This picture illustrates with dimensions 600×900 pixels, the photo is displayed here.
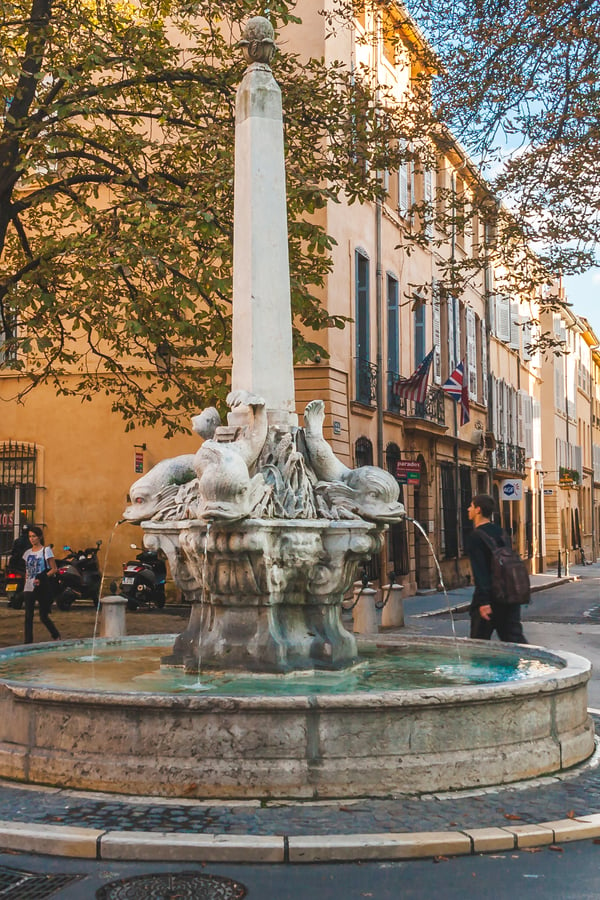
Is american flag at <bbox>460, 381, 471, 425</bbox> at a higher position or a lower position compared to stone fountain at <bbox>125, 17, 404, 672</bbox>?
higher

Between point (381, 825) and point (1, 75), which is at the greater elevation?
point (1, 75)

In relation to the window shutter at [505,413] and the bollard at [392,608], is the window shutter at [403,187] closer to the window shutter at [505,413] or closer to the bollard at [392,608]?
the window shutter at [505,413]

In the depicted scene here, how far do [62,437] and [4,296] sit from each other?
9.27 meters

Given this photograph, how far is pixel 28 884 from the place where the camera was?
4.64 meters

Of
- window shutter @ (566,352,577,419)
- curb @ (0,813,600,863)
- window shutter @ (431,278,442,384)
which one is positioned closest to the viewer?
curb @ (0,813,600,863)

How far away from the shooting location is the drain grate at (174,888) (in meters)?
4.47

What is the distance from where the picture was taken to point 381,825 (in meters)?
5.32

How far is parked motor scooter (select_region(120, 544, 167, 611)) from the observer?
2059 centimetres

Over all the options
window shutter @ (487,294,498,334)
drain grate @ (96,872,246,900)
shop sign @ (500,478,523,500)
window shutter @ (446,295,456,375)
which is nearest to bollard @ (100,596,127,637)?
drain grate @ (96,872,246,900)

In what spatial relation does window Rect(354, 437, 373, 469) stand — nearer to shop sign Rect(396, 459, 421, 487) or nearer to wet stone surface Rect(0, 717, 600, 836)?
shop sign Rect(396, 459, 421, 487)

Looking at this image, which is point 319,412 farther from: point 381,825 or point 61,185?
point 61,185

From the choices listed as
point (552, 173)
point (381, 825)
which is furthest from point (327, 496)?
point (552, 173)

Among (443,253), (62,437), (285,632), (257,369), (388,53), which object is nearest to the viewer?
(285,632)

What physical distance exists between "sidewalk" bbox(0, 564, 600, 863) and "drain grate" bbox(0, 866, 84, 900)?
258 mm
